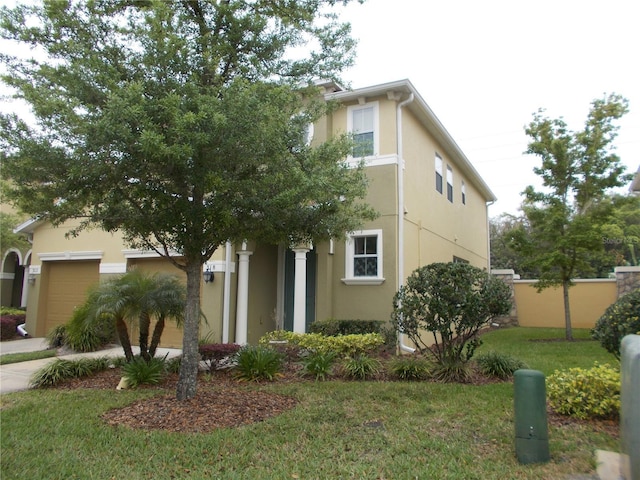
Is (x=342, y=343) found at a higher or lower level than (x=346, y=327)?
lower

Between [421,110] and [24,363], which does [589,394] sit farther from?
[24,363]

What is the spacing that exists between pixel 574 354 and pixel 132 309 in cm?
895

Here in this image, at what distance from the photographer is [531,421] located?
13.5ft

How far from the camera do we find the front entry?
38.7 ft

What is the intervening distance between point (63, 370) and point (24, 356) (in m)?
3.53

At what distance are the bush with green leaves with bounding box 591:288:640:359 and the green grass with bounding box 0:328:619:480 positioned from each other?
1.10 metres

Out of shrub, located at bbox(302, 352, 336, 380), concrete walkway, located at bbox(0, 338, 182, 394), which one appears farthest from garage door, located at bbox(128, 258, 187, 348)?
shrub, located at bbox(302, 352, 336, 380)

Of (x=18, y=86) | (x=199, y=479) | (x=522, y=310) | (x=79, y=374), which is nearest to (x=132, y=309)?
(x=79, y=374)

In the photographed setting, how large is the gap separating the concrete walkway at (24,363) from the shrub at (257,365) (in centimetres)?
190

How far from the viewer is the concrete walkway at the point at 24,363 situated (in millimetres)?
7809

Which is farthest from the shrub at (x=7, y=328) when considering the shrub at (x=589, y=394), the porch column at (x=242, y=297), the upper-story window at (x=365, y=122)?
the shrub at (x=589, y=394)

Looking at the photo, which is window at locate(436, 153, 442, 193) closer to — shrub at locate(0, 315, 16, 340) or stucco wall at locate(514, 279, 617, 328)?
stucco wall at locate(514, 279, 617, 328)

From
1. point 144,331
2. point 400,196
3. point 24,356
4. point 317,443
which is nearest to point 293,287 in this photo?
point 400,196

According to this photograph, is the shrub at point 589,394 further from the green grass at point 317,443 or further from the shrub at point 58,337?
the shrub at point 58,337
